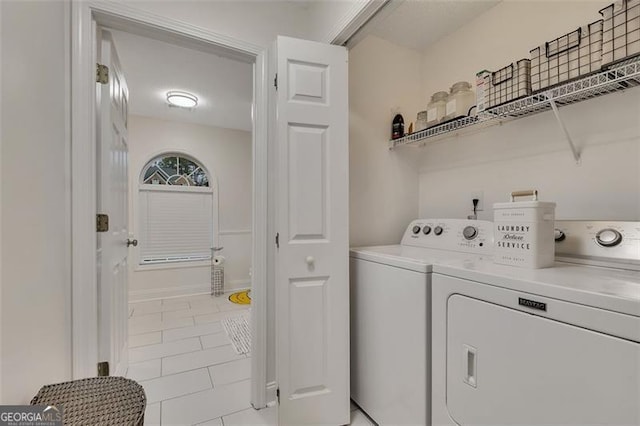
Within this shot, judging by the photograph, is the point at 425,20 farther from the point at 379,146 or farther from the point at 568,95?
the point at 568,95

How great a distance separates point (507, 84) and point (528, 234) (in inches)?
31.0

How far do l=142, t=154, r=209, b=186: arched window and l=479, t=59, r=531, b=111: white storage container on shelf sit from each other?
389 centimetres

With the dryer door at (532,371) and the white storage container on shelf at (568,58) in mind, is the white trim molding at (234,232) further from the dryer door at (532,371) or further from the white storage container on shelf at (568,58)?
the white storage container on shelf at (568,58)

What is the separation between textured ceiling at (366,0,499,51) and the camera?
69.6 inches

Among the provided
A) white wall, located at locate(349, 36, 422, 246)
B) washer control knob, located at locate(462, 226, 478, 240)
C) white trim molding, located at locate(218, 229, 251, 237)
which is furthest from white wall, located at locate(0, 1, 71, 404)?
white trim molding, located at locate(218, 229, 251, 237)

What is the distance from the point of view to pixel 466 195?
1900mm

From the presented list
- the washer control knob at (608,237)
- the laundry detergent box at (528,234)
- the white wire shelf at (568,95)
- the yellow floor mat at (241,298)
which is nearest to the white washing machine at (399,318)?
the laundry detergent box at (528,234)

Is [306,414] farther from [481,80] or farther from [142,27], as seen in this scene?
[142,27]

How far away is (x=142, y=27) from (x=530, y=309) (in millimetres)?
2088

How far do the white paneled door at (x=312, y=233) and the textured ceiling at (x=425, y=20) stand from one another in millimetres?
530

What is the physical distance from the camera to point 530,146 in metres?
1.57

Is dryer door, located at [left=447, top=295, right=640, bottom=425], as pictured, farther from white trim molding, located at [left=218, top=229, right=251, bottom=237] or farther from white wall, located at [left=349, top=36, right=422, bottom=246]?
white trim molding, located at [left=218, top=229, right=251, bottom=237]

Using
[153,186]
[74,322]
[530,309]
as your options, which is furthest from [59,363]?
[153,186]

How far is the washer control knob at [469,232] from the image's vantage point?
4.87ft
